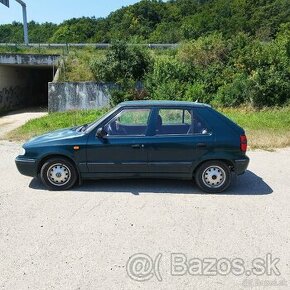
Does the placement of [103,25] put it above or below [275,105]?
above

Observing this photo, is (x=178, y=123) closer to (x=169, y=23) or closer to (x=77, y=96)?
(x=77, y=96)

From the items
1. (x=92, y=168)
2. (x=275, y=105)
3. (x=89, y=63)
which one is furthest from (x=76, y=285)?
(x=89, y=63)

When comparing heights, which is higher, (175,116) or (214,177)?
(175,116)

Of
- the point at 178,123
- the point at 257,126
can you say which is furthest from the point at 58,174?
the point at 257,126

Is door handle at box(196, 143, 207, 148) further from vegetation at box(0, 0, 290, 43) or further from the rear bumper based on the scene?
vegetation at box(0, 0, 290, 43)

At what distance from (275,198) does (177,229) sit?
2.18 meters

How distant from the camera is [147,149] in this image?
6.06 m

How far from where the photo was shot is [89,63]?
20844mm

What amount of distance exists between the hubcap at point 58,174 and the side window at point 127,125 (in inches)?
40.3

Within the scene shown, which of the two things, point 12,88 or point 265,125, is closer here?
point 265,125

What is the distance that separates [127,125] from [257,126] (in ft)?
24.6

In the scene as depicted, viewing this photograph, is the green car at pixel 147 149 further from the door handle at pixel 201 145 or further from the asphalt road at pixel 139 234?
the asphalt road at pixel 139 234

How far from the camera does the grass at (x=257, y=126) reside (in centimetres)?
1043

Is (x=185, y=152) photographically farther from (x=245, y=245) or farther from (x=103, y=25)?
(x=103, y=25)
